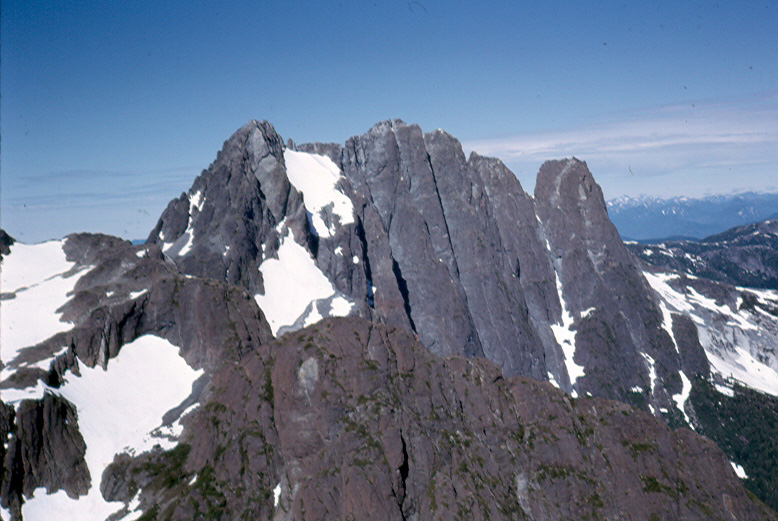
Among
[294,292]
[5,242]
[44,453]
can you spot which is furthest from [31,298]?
→ [294,292]

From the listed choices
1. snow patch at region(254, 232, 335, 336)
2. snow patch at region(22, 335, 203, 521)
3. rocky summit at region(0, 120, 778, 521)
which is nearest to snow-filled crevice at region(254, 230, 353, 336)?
snow patch at region(254, 232, 335, 336)

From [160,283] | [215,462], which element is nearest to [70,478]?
[215,462]

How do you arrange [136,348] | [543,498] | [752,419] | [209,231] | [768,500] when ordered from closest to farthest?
[543,498]
[136,348]
[768,500]
[209,231]
[752,419]

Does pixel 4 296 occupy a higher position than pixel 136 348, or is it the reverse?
pixel 4 296

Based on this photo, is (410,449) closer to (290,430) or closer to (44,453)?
(290,430)

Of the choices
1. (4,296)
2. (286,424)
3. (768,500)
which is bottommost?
(768,500)

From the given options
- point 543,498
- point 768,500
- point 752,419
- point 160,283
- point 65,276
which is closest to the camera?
point 543,498

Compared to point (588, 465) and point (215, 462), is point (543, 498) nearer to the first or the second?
point (588, 465)

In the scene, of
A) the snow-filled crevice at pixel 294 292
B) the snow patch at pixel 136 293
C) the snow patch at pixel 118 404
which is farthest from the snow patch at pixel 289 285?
the snow patch at pixel 118 404
